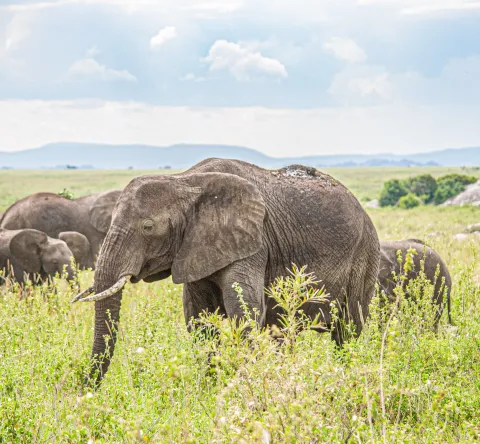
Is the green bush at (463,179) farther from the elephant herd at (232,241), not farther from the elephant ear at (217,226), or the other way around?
the elephant ear at (217,226)

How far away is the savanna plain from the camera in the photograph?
4438 millimetres

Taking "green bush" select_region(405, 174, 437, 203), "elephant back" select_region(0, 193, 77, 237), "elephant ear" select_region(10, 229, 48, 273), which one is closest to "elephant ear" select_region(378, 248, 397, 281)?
"elephant ear" select_region(10, 229, 48, 273)

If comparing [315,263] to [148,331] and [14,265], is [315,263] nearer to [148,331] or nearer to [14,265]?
[148,331]

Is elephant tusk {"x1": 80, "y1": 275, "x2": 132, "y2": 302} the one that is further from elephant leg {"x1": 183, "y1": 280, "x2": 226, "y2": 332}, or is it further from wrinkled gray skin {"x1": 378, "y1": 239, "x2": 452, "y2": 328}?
wrinkled gray skin {"x1": 378, "y1": 239, "x2": 452, "y2": 328}

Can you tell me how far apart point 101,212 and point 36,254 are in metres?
4.83

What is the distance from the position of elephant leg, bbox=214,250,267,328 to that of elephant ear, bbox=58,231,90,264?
30.9 feet

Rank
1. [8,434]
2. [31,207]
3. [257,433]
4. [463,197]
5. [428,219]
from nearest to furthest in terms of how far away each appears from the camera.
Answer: [257,433]
[8,434]
[31,207]
[428,219]
[463,197]

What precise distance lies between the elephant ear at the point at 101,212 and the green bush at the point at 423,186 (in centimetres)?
3871

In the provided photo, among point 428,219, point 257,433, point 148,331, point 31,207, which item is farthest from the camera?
point 428,219

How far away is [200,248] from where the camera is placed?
7.21 metres

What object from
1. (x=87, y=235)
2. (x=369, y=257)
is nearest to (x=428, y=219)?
(x=87, y=235)

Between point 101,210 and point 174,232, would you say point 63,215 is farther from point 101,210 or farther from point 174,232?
point 174,232

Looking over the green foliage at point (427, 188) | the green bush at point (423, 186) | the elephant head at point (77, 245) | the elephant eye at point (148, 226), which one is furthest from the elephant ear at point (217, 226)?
the green bush at point (423, 186)

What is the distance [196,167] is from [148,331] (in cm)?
178
